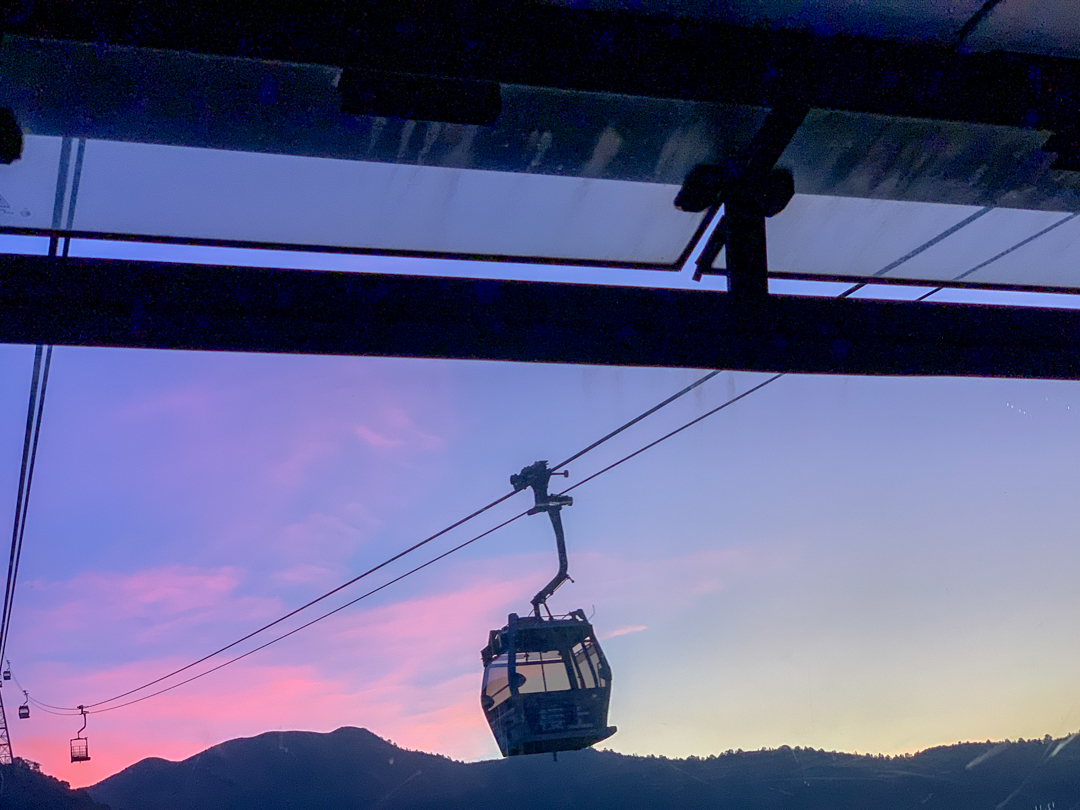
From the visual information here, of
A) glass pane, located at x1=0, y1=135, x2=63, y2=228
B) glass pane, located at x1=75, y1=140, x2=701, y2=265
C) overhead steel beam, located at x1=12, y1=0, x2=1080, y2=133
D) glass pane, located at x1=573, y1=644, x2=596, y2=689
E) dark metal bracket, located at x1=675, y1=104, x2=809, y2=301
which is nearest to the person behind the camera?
overhead steel beam, located at x1=12, y1=0, x2=1080, y2=133

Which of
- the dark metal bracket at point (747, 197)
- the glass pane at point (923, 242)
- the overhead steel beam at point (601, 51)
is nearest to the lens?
the overhead steel beam at point (601, 51)

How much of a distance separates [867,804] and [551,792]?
66317 mm

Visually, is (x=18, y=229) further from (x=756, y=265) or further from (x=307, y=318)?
(x=756, y=265)

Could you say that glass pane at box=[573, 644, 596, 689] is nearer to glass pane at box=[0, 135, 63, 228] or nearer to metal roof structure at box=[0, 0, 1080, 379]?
metal roof structure at box=[0, 0, 1080, 379]

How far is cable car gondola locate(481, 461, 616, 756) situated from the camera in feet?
32.5

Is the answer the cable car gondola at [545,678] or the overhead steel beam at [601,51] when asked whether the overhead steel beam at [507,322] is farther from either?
the cable car gondola at [545,678]

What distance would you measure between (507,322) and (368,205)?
79cm

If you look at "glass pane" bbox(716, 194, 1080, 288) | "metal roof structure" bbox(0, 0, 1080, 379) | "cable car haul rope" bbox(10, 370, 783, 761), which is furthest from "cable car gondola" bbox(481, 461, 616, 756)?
"metal roof structure" bbox(0, 0, 1080, 379)

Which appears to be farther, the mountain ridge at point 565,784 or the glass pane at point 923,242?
the mountain ridge at point 565,784

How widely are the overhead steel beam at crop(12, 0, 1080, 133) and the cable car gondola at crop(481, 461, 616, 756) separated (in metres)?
8.78

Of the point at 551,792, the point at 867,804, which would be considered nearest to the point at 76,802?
the point at 551,792

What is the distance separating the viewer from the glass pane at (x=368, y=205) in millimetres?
2256

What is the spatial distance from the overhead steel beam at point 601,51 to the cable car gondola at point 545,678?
28.8 ft

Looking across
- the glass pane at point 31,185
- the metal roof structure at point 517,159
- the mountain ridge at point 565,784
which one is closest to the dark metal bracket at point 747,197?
the metal roof structure at point 517,159
